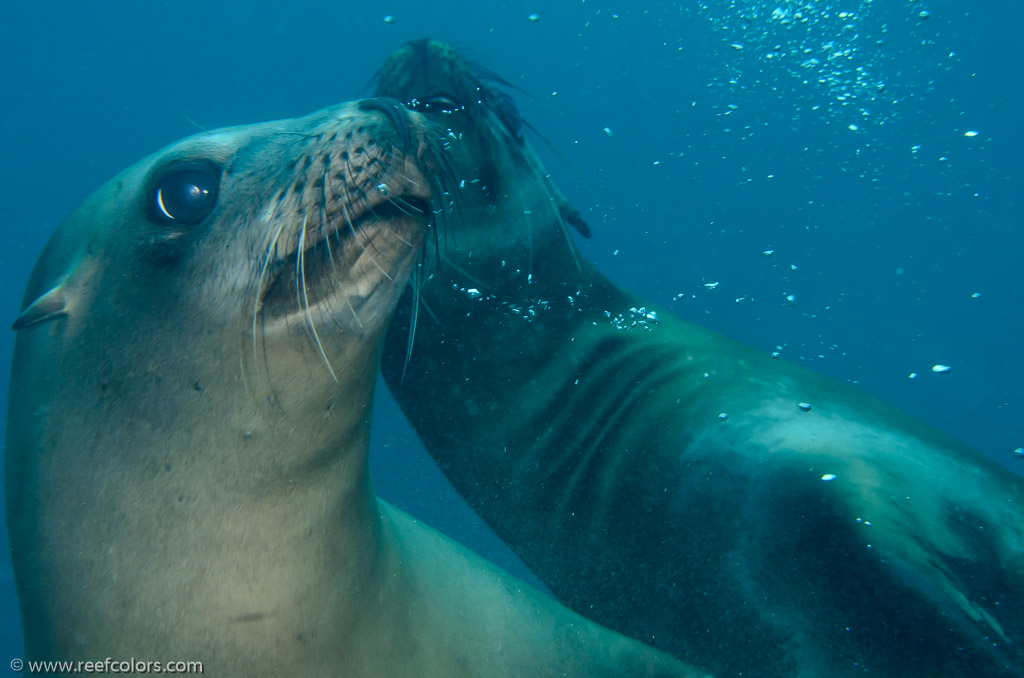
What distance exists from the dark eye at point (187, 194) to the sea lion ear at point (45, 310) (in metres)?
0.33

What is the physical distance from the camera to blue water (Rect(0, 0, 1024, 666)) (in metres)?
44.3

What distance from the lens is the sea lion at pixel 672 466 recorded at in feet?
5.03

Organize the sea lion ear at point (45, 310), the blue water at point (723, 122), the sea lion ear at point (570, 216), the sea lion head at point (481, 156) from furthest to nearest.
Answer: the blue water at point (723, 122) → the sea lion ear at point (570, 216) → the sea lion head at point (481, 156) → the sea lion ear at point (45, 310)

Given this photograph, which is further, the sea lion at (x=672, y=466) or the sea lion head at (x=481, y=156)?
the sea lion head at (x=481, y=156)

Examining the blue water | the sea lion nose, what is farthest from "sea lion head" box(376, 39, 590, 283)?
the blue water

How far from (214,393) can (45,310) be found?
53 centimetres

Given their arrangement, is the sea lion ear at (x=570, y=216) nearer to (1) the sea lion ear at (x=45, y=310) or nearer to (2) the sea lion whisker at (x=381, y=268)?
(2) the sea lion whisker at (x=381, y=268)

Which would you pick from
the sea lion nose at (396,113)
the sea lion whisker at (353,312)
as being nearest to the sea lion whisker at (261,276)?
the sea lion whisker at (353,312)

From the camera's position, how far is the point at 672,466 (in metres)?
2.00

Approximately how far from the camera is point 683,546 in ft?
6.21

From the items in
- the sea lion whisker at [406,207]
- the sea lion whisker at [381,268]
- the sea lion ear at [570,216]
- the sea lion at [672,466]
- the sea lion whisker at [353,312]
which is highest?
the sea lion ear at [570,216]

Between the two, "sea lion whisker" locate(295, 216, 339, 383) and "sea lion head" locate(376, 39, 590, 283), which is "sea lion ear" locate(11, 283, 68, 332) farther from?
"sea lion head" locate(376, 39, 590, 283)

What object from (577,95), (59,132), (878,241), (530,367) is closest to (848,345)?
(878,241)

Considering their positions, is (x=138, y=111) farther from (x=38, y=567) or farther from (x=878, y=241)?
(x=878, y=241)
